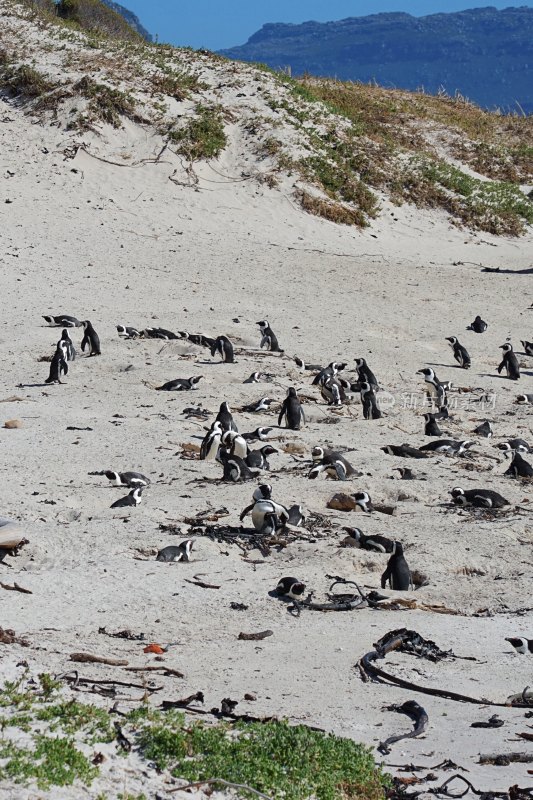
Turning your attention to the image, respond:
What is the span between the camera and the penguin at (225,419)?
34.0ft

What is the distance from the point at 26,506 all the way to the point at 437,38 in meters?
202

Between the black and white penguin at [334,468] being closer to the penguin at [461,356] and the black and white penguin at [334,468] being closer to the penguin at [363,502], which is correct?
the penguin at [363,502]

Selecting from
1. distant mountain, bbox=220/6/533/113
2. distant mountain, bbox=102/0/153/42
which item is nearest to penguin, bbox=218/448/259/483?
distant mountain, bbox=102/0/153/42

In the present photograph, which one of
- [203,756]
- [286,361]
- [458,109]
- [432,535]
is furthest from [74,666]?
[458,109]

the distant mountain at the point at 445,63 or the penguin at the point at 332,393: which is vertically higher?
the distant mountain at the point at 445,63

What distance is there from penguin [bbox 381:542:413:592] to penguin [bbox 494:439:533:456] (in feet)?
12.6

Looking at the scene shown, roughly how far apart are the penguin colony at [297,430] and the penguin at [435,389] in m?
0.01

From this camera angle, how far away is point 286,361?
14.1 meters

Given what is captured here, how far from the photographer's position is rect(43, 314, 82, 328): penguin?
15039 mm

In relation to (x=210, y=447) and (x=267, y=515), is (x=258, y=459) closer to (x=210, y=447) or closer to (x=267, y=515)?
(x=210, y=447)

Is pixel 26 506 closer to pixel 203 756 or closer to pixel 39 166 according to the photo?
pixel 203 756

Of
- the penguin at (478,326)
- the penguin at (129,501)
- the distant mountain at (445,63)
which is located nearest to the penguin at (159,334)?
the penguin at (478,326)

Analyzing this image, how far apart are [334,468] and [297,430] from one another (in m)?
1.90

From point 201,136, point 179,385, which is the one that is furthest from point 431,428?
point 201,136
